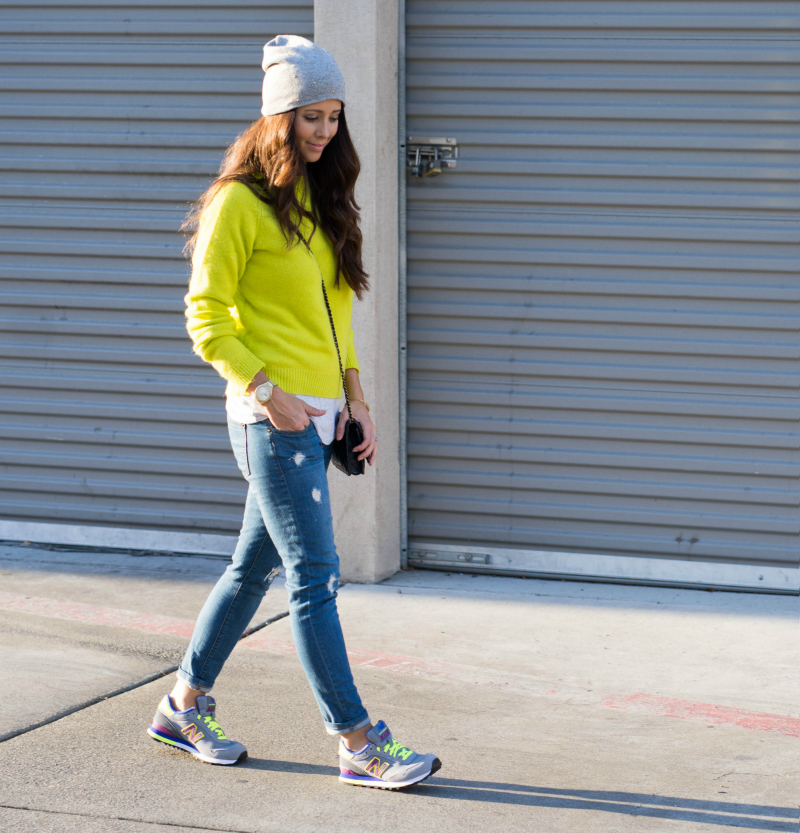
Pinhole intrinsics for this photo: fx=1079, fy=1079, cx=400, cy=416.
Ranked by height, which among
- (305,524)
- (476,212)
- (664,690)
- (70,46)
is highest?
(70,46)

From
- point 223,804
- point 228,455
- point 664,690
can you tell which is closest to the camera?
point 223,804

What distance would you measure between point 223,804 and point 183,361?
3263mm

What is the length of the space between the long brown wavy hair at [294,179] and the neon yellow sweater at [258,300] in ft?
0.12

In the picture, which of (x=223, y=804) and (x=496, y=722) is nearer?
(x=223, y=804)

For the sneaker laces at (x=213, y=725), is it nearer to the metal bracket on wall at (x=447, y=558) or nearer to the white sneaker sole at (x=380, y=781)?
the white sneaker sole at (x=380, y=781)

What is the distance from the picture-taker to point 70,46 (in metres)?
5.91

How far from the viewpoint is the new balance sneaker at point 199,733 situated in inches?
130

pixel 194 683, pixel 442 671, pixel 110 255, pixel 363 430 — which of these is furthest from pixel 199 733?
pixel 110 255

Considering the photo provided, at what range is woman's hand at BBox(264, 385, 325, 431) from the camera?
9.80ft

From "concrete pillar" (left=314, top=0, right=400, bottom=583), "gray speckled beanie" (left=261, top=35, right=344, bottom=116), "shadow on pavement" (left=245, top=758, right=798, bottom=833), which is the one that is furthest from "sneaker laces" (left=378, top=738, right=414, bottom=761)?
"concrete pillar" (left=314, top=0, right=400, bottom=583)

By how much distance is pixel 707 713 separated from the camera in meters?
3.77

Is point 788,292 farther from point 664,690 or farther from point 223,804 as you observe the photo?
point 223,804

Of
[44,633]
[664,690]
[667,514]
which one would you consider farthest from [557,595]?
[44,633]

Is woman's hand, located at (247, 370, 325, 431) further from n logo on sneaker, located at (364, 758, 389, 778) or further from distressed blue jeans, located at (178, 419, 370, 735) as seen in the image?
n logo on sneaker, located at (364, 758, 389, 778)
